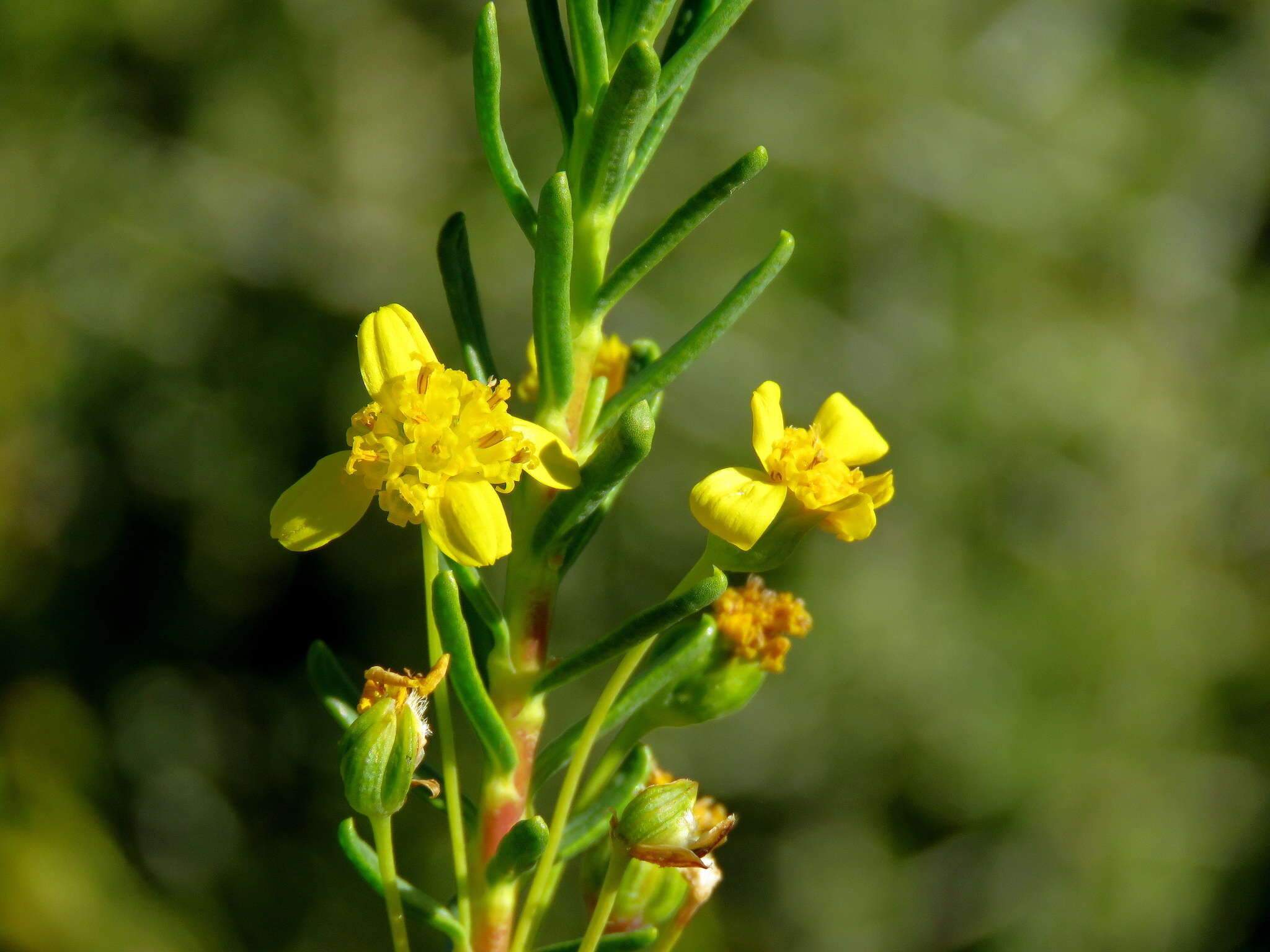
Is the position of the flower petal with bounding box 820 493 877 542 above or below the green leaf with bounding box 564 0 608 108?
below

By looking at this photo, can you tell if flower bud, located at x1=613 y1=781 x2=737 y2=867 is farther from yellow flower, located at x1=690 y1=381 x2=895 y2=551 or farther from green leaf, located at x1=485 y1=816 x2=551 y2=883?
yellow flower, located at x1=690 y1=381 x2=895 y2=551

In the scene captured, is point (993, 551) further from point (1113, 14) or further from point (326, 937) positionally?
point (326, 937)

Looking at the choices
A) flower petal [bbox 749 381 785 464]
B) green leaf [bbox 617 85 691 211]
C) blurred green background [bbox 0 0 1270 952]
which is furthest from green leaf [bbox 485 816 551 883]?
blurred green background [bbox 0 0 1270 952]

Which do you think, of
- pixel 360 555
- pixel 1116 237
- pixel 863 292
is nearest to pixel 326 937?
pixel 360 555

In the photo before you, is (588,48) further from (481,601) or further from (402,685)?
(402,685)

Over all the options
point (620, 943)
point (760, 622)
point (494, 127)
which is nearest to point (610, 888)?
point (620, 943)

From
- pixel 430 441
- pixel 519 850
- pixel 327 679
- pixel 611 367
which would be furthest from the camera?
pixel 611 367
